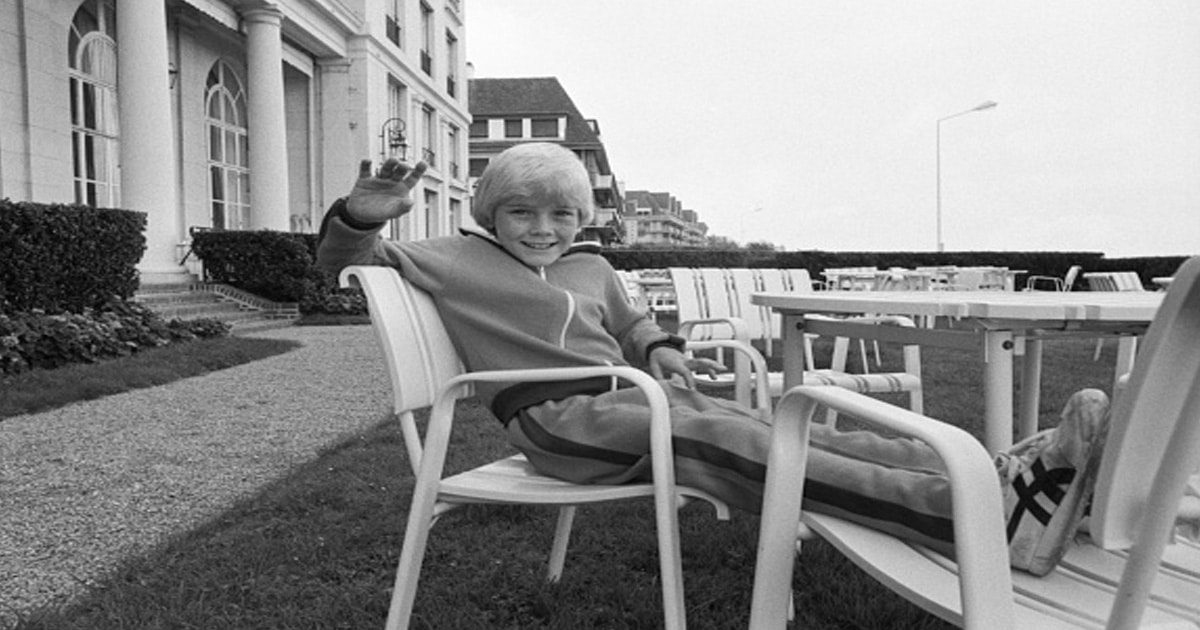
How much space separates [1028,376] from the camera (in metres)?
2.65

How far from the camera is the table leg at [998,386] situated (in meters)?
1.95

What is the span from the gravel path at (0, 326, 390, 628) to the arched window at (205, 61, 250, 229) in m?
10.3

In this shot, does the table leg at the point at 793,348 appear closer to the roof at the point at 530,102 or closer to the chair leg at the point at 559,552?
the chair leg at the point at 559,552

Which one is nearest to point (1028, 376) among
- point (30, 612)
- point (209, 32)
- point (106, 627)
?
point (106, 627)

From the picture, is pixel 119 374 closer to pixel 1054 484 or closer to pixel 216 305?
pixel 216 305

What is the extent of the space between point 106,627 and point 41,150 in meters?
12.0

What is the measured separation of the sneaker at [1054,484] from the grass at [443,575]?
1.13 metres

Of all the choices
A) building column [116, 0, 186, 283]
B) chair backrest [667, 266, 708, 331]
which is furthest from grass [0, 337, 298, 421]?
chair backrest [667, 266, 708, 331]

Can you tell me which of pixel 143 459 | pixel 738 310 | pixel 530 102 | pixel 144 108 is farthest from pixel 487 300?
pixel 530 102

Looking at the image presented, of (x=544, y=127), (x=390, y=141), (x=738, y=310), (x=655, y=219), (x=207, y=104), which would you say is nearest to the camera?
(x=738, y=310)

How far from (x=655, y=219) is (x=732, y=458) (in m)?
112

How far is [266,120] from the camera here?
50.6 feet

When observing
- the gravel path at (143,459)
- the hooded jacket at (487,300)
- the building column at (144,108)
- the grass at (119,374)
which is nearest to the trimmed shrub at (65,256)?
the grass at (119,374)

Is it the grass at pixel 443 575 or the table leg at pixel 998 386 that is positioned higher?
the table leg at pixel 998 386
